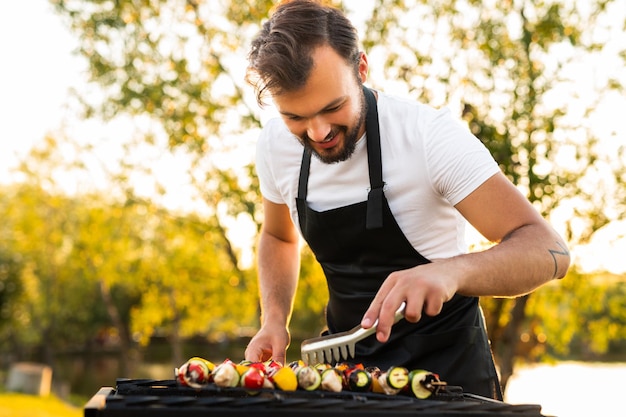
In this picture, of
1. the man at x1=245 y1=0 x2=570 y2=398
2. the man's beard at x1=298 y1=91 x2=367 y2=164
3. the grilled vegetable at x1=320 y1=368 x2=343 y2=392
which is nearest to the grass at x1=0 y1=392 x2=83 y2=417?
the man at x1=245 y1=0 x2=570 y2=398

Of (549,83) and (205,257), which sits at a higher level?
(205,257)

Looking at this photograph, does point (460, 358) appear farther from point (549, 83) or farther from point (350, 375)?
point (549, 83)

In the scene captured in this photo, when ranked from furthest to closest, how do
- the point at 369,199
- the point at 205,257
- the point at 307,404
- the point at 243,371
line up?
the point at 205,257 < the point at 369,199 < the point at 243,371 < the point at 307,404

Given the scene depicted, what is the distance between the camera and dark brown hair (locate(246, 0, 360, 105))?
222cm

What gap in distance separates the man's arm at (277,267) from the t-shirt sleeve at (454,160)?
2.56ft

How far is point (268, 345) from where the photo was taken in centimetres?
258

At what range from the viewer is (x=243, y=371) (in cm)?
178

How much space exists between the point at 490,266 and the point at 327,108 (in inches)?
26.2

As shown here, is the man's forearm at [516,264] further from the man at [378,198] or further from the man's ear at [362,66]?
the man's ear at [362,66]

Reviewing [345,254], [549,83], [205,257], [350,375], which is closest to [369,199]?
[345,254]

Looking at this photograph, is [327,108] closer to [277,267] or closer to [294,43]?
[294,43]

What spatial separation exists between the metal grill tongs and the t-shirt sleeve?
0.57 metres

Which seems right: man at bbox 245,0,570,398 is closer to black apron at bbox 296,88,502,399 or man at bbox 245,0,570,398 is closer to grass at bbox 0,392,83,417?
black apron at bbox 296,88,502,399

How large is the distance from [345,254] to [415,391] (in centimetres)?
88
